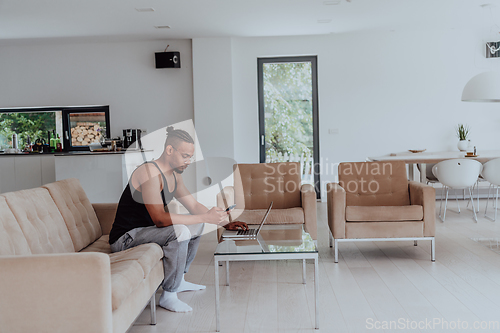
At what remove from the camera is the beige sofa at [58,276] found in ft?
5.58

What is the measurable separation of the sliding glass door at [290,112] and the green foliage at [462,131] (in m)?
2.32

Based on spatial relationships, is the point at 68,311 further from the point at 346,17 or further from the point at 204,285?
the point at 346,17

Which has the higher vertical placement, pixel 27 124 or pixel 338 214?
pixel 27 124

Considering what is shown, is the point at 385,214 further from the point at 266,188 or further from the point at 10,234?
the point at 10,234

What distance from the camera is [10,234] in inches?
81.1

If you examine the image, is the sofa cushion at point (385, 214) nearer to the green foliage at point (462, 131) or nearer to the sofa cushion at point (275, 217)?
the sofa cushion at point (275, 217)

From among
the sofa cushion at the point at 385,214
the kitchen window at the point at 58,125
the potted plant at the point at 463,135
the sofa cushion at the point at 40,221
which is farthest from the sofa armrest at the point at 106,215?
the potted plant at the point at 463,135

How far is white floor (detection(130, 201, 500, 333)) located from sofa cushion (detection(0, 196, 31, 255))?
2.73 feet

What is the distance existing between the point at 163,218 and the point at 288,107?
5095 mm

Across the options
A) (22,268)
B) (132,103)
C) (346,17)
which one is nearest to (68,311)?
(22,268)

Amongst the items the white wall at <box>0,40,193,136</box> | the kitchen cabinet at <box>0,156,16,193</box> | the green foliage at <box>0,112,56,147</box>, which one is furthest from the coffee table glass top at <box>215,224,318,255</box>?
the green foliage at <box>0,112,56,147</box>

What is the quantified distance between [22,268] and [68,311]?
25cm

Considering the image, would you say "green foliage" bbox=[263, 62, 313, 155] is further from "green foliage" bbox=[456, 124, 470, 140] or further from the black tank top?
the black tank top

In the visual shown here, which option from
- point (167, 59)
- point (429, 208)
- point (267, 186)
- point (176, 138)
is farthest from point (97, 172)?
point (429, 208)
